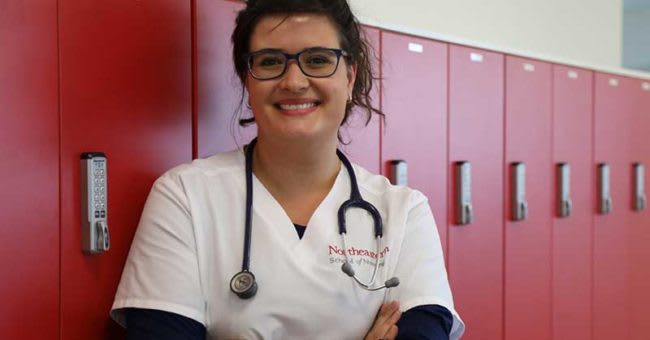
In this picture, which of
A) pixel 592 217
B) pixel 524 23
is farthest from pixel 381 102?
pixel 524 23

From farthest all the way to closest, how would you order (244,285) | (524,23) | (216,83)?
(524,23)
(216,83)
(244,285)

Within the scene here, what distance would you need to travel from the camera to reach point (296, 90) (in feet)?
4.44

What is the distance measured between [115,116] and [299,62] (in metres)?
0.41

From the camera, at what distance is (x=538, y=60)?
2709mm

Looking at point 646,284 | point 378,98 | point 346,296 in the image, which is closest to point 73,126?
point 346,296

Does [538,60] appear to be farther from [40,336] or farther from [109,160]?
[40,336]

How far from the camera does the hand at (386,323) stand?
4.42 ft

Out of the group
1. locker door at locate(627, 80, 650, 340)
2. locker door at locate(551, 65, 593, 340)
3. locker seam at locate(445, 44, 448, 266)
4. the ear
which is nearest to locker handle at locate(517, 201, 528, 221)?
locker door at locate(551, 65, 593, 340)

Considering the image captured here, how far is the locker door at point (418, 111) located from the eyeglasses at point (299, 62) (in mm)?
716

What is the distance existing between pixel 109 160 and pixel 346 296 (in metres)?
0.56

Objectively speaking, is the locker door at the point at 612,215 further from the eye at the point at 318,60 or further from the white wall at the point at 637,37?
the white wall at the point at 637,37

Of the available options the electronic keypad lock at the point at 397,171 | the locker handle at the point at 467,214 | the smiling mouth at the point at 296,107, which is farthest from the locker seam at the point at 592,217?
the smiling mouth at the point at 296,107

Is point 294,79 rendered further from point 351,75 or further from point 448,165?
point 448,165

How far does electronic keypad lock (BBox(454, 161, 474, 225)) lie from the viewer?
7.75ft
